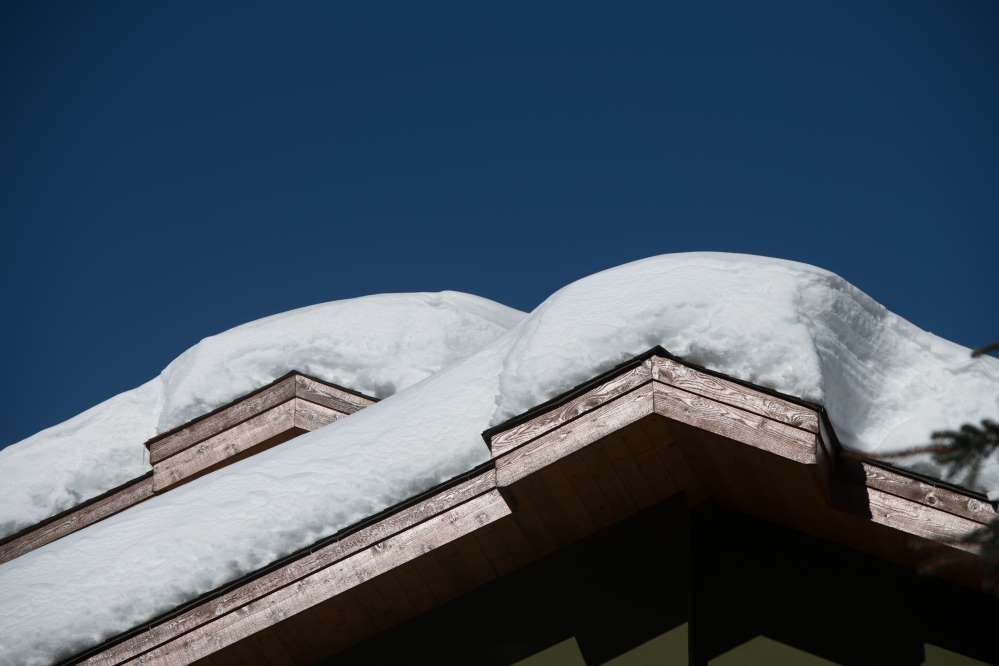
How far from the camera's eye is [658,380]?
A: 3820mm

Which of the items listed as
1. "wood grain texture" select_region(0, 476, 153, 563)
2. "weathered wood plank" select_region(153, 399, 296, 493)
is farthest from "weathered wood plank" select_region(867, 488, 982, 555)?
"wood grain texture" select_region(0, 476, 153, 563)

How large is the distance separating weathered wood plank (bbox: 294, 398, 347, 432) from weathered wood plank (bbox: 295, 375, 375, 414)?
0.09ft

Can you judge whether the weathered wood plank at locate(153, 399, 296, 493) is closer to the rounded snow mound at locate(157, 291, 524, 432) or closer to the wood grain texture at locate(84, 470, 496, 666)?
the rounded snow mound at locate(157, 291, 524, 432)

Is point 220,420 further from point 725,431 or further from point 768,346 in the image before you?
point 768,346

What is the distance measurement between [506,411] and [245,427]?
3773 millimetres

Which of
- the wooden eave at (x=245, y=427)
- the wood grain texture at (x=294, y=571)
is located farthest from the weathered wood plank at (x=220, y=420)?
the wood grain texture at (x=294, y=571)

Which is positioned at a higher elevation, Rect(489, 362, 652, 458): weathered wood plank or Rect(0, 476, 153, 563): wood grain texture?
Rect(0, 476, 153, 563): wood grain texture

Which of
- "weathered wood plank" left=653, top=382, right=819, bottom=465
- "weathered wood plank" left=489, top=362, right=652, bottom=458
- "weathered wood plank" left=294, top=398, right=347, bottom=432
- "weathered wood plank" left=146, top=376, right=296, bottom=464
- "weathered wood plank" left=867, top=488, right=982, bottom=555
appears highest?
"weathered wood plank" left=146, top=376, right=296, bottom=464

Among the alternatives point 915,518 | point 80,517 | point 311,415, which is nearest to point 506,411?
point 915,518

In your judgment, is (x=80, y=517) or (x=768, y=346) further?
(x=80, y=517)

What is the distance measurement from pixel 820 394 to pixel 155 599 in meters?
2.56

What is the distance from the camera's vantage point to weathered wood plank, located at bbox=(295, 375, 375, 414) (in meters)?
7.14

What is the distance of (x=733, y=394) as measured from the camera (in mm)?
3744

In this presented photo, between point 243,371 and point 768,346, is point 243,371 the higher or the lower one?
the higher one
